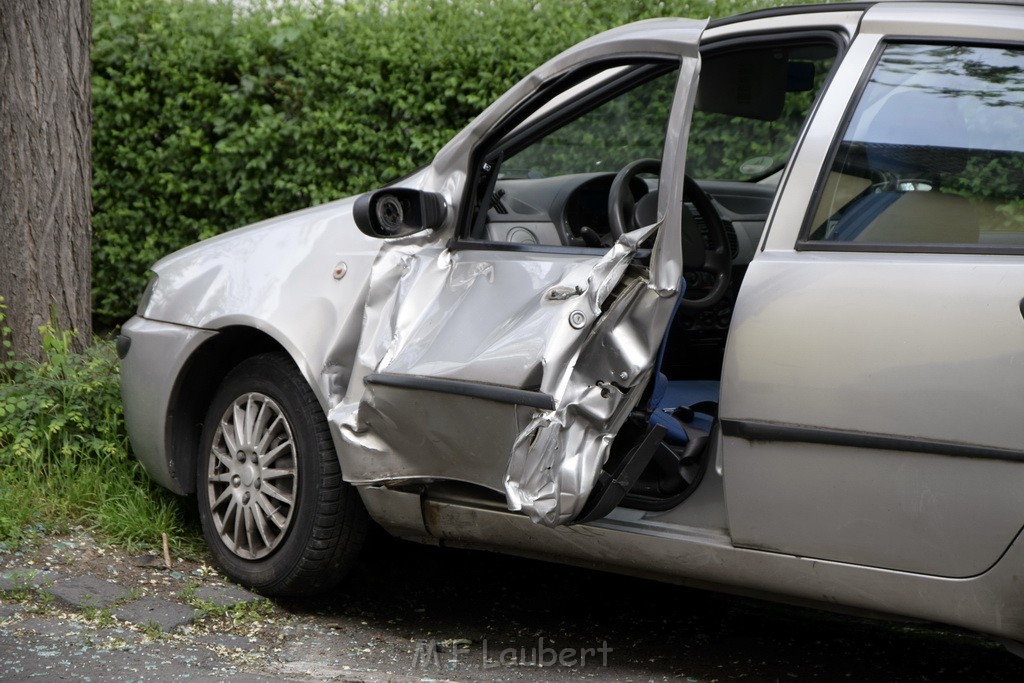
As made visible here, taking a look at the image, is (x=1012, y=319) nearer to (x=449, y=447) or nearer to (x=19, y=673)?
(x=449, y=447)

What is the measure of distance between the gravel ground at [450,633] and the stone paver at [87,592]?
0.03 metres

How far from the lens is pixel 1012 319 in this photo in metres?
2.47

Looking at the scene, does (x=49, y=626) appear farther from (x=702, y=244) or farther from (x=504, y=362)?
(x=702, y=244)

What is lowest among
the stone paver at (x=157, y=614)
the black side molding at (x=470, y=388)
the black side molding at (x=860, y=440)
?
the stone paver at (x=157, y=614)

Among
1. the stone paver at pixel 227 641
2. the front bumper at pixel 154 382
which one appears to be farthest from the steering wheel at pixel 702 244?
the stone paver at pixel 227 641

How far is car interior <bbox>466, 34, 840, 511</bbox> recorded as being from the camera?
3.21m

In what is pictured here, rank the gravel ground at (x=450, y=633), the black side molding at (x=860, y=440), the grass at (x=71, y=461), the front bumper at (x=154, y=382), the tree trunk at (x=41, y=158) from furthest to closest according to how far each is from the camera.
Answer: the tree trunk at (x=41, y=158) < the grass at (x=71, y=461) < the front bumper at (x=154, y=382) < the gravel ground at (x=450, y=633) < the black side molding at (x=860, y=440)

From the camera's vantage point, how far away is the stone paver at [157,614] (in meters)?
3.63

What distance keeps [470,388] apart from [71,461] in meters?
2.20

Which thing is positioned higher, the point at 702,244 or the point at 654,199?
the point at 654,199

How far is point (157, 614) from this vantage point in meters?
3.69

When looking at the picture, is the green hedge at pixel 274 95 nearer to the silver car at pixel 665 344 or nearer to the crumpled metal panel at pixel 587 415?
the silver car at pixel 665 344

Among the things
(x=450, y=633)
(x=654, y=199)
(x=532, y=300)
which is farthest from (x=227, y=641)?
(x=654, y=199)

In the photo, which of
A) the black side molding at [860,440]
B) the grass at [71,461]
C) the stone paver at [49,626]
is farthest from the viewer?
the grass at [71,461]
